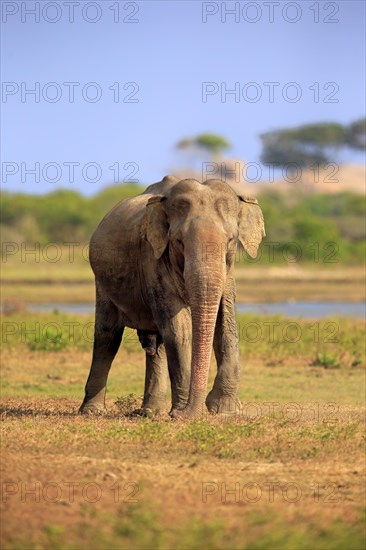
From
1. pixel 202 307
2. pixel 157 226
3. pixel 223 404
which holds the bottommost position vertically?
pixel 223 404

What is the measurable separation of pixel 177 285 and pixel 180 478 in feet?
11.2

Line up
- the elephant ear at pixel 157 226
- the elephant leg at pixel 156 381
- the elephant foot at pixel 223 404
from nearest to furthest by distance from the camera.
Answer: 1. the elephant ear at pixel 157 226
2. the elephant foot at pixel 223 404
3. the elephant leg at pixel 156 381

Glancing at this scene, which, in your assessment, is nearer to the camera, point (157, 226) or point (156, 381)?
point (157, 226)

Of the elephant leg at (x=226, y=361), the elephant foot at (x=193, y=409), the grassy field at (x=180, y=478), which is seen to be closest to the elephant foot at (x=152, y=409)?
the grassy field at (x=180, y=478)

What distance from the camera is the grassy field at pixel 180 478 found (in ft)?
24.1

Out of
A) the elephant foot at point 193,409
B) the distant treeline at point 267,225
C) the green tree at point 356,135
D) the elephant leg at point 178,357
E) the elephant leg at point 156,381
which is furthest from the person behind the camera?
the green tree at point 356,135

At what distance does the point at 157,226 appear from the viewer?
468 inches

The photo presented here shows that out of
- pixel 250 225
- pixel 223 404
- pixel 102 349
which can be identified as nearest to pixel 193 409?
pixel 223 404

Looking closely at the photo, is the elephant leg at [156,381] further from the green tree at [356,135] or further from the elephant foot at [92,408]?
the green tree at [356,135]

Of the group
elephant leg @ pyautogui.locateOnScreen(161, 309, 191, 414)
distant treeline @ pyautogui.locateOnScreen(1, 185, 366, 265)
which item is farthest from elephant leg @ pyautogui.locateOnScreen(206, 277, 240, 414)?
distant treeline @ pyautogui.locateOnScreen(1, 185, 366, 265)

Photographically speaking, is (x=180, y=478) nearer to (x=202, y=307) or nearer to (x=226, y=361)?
(x=202, y=307)

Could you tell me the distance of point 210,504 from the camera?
7996 mm

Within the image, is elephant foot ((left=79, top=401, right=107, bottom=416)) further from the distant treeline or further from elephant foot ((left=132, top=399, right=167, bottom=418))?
the distant treeline

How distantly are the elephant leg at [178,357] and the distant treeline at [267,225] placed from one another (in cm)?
3731
